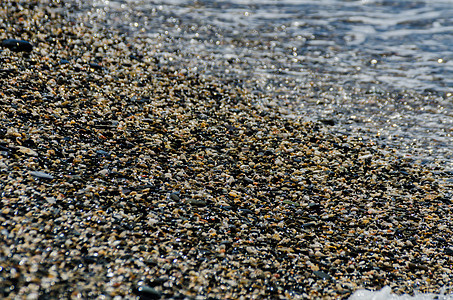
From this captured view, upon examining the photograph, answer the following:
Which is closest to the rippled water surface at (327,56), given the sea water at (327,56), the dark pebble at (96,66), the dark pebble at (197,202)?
the sea water at (327,56)

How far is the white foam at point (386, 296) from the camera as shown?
2273mm

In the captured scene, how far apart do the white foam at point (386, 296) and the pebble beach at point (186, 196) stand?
1.6 inches

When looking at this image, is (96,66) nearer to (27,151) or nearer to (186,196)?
(27,151)

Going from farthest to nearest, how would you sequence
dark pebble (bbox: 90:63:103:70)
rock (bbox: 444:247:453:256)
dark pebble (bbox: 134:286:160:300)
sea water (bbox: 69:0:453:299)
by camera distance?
sea water (bbox: 69:0:453:299) < dark pebble (bbox: 90:63:103:70) < rock (bbox: 444:247:453:256) < dark pebble (bbox: 134:286:160:300)

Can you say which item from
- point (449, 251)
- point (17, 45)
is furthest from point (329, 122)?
point (17, 45)

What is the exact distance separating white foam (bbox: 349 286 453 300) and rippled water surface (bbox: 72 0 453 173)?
1.61 metres

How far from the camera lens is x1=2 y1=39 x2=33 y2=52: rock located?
388cm

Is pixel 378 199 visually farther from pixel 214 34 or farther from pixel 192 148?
pixel 214 34

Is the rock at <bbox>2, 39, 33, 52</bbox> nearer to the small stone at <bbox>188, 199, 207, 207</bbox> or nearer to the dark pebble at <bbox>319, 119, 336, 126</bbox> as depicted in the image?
the small stone at <bbox>188, 199, 207, 207</bbox>

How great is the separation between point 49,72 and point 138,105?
3.12 feet

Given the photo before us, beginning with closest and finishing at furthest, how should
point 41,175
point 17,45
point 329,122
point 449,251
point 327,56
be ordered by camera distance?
point 41,175 → point 449,251 → point 17,45 → point 329,122 → point 327,56

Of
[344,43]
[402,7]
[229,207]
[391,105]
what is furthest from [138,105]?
[402,7]

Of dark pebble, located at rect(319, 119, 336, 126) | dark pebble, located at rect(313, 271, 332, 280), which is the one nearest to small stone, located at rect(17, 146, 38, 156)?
dark pebble, located at rect(313, 271, 332, 280)

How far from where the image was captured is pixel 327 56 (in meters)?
5.57
